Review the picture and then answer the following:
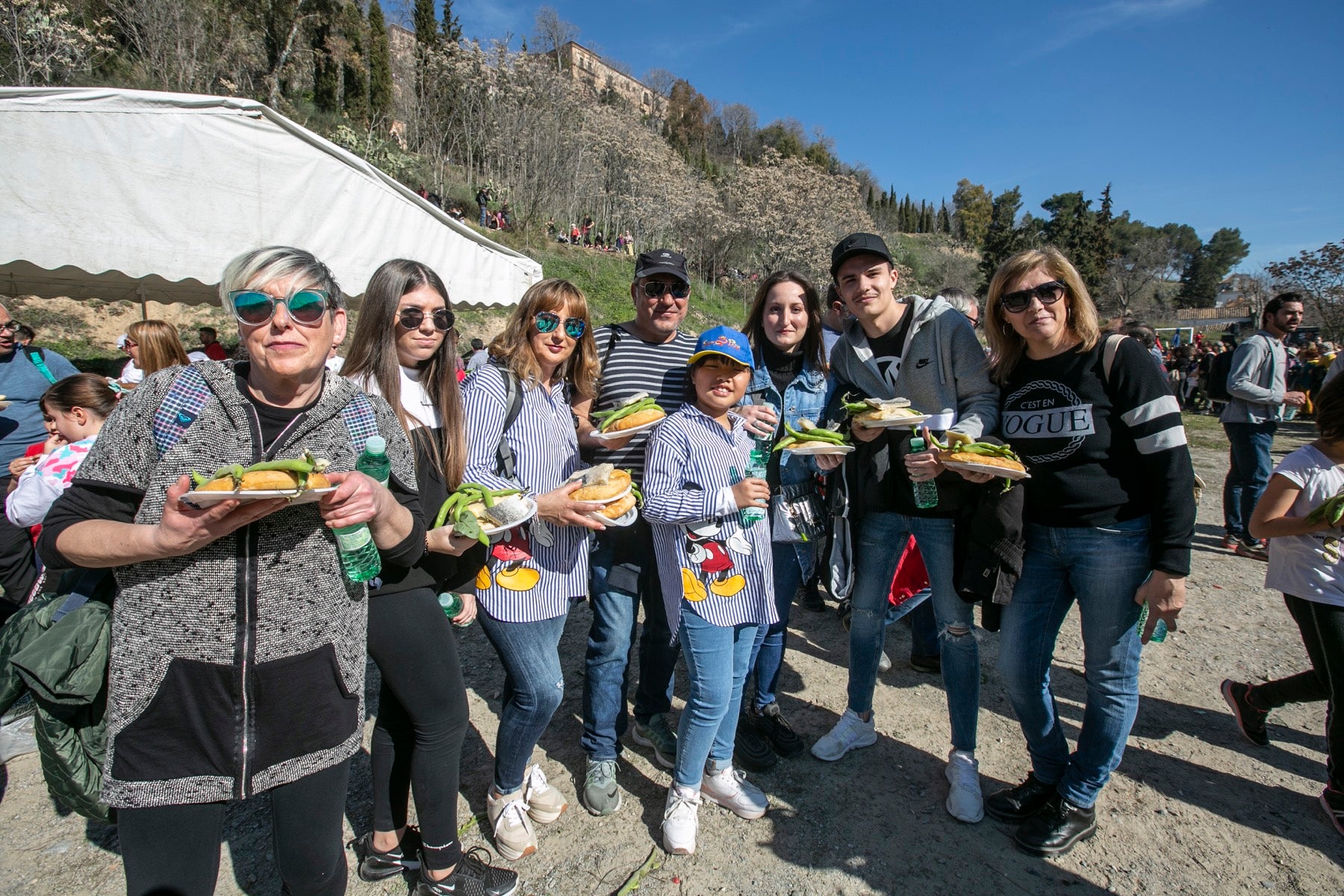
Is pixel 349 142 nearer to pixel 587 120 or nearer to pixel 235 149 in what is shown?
pixel 587 120

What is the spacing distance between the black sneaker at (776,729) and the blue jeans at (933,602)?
62 cm

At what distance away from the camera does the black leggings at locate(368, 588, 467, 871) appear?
2.07 metres

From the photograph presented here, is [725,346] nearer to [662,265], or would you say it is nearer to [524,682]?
[662,265]

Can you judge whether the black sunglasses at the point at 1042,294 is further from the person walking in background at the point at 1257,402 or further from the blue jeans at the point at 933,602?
the person walking in background at the point at 1257,402

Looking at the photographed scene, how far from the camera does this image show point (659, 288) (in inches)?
120

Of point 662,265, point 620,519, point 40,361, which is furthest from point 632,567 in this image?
point 40,361

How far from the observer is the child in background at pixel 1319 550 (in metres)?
2.77

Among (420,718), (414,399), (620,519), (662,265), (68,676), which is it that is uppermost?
(662,265)

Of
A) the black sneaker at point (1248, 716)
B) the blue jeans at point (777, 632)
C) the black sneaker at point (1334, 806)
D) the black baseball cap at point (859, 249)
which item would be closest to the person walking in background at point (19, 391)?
the blue jeans at point (777, 632)

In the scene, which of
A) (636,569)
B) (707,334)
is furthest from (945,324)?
(636,569)

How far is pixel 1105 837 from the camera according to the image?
275cm

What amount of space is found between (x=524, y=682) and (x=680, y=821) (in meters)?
0.97

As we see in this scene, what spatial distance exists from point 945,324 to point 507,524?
2207mm

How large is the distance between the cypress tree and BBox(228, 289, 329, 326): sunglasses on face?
3523 cm
